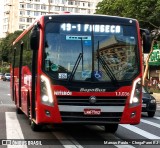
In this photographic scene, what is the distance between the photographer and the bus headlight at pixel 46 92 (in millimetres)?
10852

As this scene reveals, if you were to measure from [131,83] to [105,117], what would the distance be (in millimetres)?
1040

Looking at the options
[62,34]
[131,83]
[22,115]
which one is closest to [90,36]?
[62,34]

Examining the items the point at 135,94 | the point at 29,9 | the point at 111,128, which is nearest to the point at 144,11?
the point at 111,128

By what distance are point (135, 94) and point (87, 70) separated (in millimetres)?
1349

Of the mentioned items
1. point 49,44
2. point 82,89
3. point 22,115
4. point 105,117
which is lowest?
point 22,115

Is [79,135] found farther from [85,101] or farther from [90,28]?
[90,28]

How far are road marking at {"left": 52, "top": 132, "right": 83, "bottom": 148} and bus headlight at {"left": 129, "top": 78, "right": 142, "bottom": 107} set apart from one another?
5.55ft

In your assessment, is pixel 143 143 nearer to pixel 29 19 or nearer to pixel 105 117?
pixel 105 117

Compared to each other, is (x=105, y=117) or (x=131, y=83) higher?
(x=131, y=83)

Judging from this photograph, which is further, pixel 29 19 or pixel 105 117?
pixel 29 19

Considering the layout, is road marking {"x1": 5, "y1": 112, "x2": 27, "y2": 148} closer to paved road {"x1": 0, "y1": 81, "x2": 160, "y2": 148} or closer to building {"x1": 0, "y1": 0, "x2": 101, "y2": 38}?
paved road {"x1": 0, "y1": 81, "x2": 160, "y2": 148}

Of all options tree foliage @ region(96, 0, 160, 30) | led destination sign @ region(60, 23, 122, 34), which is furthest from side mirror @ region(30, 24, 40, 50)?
tree foliage @ region(96, 0, 160, 30)

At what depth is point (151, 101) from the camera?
66.7ft

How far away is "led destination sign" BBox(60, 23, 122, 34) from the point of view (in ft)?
36.7
